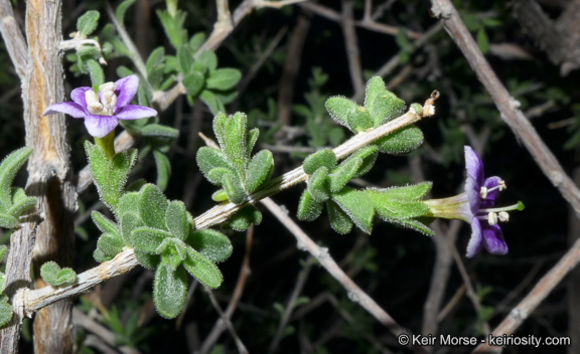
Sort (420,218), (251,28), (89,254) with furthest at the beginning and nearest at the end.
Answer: (251,28) < (89,254) < (420,218)

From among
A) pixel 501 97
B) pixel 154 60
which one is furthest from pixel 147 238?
pixel 501 97

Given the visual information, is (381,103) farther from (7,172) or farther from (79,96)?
(7,172)

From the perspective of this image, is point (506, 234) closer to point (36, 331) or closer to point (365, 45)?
point (365, 45)

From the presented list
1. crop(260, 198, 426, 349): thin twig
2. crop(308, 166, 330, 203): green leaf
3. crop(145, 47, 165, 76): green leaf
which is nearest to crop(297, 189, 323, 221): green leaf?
crop(308, 166, 330, 203): green leaf

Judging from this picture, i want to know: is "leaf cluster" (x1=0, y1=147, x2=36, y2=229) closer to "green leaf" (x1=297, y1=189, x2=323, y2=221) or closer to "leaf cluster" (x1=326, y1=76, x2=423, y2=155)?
"green leaf" (x1=297, y1=189, x2=323, y2=221)

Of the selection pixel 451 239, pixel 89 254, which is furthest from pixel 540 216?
pixel 89 254
